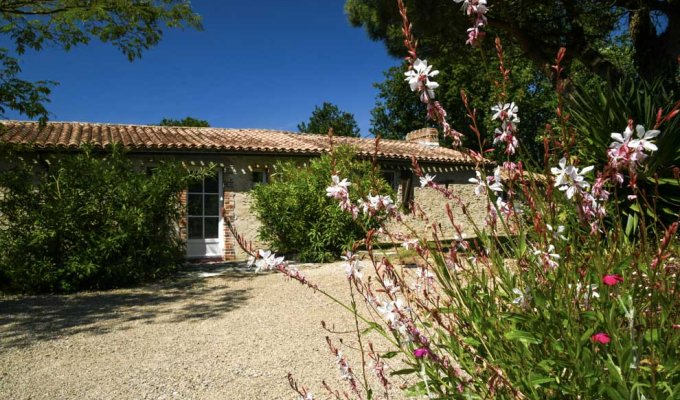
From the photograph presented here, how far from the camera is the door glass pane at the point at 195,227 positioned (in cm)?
1108

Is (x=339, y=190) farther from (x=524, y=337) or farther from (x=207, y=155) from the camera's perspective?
(x=207, y=155)

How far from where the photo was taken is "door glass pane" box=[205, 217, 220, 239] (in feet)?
36.9

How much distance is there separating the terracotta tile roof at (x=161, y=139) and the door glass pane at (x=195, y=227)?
1.69m

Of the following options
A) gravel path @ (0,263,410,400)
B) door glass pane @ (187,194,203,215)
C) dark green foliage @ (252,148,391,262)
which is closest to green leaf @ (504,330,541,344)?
gravel path @ (0,263,410,400)

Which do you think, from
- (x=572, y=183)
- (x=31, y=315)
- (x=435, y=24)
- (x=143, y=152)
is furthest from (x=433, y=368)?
(x=143, y=152)

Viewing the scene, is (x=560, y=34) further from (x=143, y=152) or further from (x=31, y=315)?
(x=31, y=315)

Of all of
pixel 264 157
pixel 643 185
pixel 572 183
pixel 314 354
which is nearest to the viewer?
pixel 572 183

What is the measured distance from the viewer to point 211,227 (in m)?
11.3

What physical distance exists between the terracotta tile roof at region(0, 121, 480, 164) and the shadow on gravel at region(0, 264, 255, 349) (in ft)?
12.0

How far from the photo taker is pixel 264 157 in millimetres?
11984

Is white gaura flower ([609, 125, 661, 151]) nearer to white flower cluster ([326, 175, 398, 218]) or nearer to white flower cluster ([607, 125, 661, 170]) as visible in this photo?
white flower cluster ([607, 125, 661, 170])

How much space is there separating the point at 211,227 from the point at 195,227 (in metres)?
0.39

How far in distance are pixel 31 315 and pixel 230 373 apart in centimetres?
367

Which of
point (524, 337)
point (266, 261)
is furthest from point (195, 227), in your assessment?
point (524, 337)
